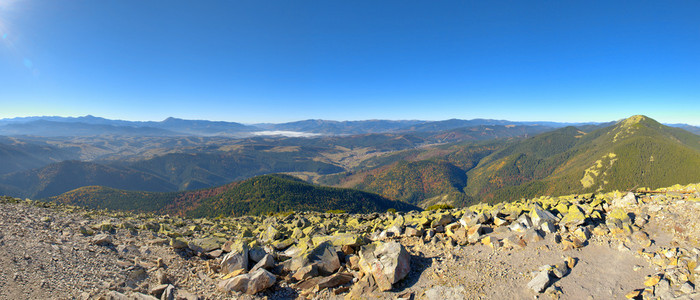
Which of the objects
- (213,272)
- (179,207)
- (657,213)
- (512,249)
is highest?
(657,213)

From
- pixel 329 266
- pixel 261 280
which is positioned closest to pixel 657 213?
pixel 329 266

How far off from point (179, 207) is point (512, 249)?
211 m

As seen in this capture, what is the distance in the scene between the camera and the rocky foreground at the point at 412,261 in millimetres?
12242

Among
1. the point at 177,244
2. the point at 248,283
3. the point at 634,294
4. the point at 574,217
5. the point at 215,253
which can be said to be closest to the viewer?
the point at 634,294

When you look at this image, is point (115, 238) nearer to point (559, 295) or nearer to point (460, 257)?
point (460, 257)

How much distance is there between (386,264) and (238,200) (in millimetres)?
180216

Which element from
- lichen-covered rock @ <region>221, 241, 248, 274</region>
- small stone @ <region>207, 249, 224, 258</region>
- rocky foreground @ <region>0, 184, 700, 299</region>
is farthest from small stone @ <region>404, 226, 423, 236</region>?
small stone @ <region>207, 249, 224, 258</region>

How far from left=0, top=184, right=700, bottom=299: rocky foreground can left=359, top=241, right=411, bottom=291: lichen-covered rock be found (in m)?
0.06

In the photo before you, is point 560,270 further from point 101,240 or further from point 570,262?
point 101,240

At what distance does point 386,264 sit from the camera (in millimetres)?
14023

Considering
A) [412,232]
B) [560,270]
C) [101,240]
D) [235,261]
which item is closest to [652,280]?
[560,270]

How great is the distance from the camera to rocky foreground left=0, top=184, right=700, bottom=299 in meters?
12.2

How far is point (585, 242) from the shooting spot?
50.4 ft

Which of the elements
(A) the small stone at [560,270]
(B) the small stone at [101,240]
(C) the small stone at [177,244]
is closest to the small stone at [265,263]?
(C) the small stone at [177,244]
